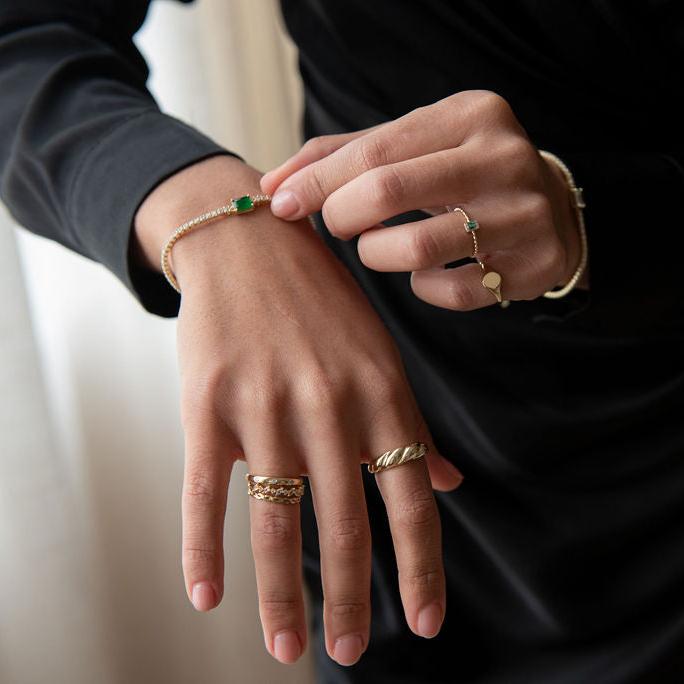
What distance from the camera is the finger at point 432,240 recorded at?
56cm

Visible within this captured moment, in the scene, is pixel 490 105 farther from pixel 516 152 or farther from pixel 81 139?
pixel 81 139

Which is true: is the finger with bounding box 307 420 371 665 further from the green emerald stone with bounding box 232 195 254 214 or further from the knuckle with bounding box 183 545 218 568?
the green emerald stone with bounding box 232 195 254 214

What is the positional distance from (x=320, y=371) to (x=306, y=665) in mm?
1425

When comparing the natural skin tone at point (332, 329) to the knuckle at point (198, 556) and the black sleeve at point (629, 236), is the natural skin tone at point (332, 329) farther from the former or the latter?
the black sleeve at point (629, 236)

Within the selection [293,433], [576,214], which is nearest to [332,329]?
[293,433]

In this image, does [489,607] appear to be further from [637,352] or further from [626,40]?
[626,40]

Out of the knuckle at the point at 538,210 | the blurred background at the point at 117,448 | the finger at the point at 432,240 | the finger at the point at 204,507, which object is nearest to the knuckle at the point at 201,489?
the finger at the point at 204,507

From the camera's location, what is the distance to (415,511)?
0.55 metres

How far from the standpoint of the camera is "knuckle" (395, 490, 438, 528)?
21.6 inches

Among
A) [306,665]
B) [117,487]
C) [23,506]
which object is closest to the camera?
[23,506]

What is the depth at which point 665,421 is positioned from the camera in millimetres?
863

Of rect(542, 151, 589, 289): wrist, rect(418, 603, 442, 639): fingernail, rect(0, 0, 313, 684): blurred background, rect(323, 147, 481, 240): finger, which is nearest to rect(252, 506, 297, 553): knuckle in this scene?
rect(418, 603, 442, 639): fingernail

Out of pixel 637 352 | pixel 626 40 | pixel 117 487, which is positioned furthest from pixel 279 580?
pixel 117 487

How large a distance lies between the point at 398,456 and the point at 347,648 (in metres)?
0.14
